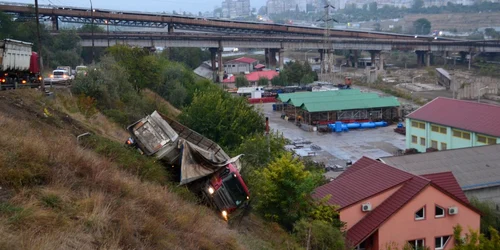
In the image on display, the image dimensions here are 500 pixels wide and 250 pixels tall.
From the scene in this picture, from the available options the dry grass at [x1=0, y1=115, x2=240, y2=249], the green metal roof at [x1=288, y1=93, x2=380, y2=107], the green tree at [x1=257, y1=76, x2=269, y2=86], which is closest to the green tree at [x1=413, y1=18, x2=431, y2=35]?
the green tree at [x1=257, y1=76, x2=269, y2=86]

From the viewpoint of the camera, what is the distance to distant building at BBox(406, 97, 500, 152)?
76.5 ft

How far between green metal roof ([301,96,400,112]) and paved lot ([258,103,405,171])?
72.1 inches

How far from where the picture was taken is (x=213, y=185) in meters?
9.71

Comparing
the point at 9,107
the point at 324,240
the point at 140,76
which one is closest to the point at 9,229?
Answer: the point at 324,240

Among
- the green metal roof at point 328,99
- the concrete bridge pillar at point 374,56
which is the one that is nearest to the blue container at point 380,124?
the green metal roof at point 328,99

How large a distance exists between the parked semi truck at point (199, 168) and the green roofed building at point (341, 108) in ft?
86.6

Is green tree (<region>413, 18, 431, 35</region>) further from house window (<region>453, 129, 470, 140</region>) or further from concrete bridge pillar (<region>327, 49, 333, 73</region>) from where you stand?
house window (<region>453, 129, 470, 140</region>)

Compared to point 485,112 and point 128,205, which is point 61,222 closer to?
point 128,205

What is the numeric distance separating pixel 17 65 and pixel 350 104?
25123mm

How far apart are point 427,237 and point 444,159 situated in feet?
21.5

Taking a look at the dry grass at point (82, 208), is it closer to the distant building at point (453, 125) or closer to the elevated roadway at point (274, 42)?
the distant building at point (453, 125)

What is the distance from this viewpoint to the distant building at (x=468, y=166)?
672 inches

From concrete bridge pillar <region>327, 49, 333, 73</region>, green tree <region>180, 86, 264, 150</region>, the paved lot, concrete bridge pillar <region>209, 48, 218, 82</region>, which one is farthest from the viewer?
concrete bridge pillar <region>327, 49, 333, 73</region>

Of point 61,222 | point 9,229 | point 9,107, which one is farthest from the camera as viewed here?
point 9,107
